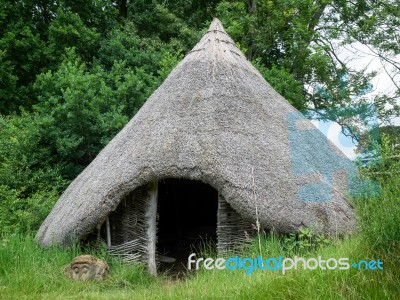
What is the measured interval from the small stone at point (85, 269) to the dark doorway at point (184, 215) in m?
3.58

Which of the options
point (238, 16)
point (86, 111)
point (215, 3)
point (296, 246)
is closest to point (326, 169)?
point (296, 246)

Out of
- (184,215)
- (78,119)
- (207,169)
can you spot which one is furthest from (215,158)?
(184,215)

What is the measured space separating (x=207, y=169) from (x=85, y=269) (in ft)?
5.72

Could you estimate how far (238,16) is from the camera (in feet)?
41.9

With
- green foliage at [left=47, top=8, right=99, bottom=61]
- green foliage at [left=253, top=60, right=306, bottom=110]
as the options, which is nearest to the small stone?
green foliage at [left=253, top=60, right=306, bottom=110]

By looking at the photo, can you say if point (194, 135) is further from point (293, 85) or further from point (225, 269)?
point (293, 85)

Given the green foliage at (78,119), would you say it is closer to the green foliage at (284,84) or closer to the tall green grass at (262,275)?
the green foliage at (284,84)

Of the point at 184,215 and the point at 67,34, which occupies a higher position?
the point at 67,34

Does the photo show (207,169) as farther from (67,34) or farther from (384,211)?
(67,34)

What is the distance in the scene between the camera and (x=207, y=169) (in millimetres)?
5820

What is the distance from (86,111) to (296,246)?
19.1 ft

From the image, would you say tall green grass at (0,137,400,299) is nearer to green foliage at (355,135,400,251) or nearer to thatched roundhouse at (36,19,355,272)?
green foliage at (355,135,400,251)

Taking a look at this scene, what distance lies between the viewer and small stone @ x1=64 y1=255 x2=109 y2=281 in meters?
5.38

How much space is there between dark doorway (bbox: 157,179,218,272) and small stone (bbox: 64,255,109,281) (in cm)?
358
